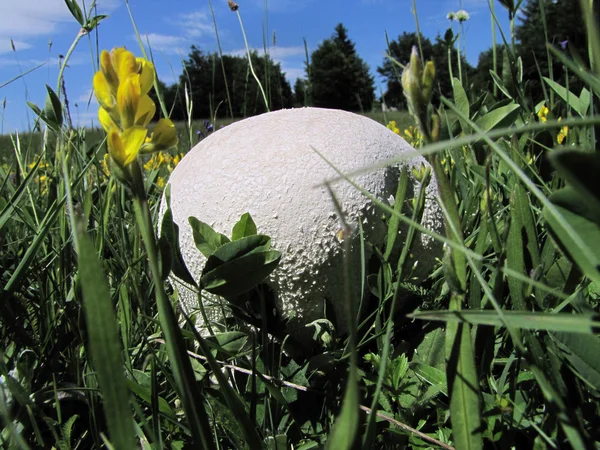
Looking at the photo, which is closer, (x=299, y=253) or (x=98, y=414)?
(x=98, y=414)

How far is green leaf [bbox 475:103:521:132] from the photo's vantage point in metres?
1.31

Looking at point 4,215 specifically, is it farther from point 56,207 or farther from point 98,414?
point 98,414

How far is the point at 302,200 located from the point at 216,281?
1.03 ft

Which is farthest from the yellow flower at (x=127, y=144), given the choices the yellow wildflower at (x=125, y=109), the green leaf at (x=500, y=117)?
the green leaf at (x=500, y=117)

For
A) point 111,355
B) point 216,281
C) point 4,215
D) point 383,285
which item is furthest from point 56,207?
point 111,355

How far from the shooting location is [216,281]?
95 cm

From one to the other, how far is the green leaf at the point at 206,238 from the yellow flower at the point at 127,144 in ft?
1.89

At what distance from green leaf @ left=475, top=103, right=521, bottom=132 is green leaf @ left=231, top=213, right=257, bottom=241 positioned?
0.66m

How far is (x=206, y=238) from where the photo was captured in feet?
3.66

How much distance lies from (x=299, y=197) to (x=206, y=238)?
0.22 metres

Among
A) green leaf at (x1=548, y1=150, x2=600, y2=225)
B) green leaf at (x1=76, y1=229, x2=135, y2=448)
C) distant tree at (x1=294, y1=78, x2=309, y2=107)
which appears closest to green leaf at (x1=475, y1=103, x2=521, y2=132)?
green leaf at (x1=548, y1=150, x2=600, y2=225)

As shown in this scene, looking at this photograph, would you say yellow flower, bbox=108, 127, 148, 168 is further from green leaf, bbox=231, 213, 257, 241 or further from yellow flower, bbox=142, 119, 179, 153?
green leaf, bbox=231, 213, 257, 241

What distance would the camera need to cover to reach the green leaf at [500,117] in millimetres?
1313

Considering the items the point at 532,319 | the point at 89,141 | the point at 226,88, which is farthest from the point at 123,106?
the point at 89,141
